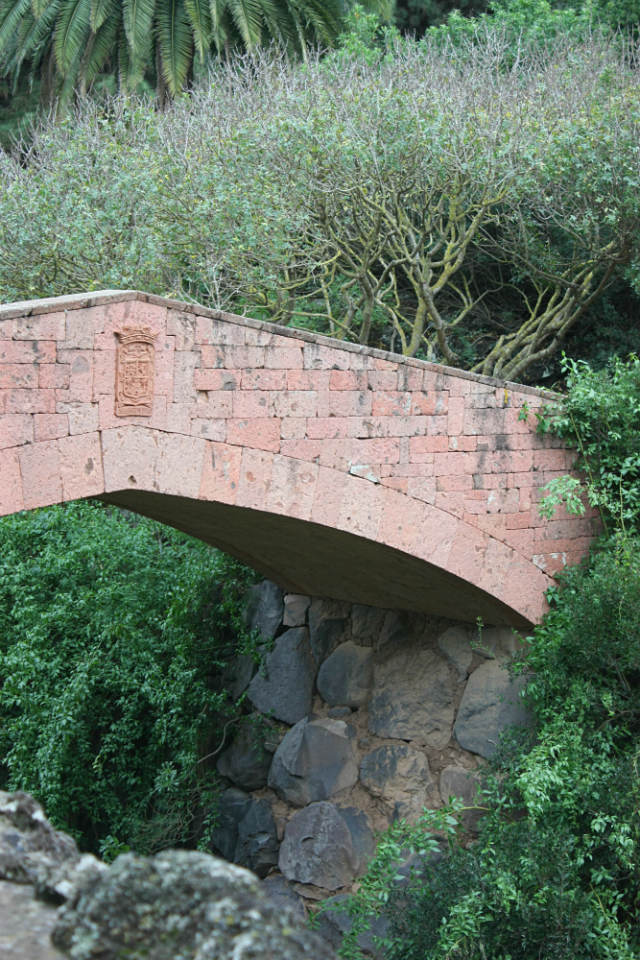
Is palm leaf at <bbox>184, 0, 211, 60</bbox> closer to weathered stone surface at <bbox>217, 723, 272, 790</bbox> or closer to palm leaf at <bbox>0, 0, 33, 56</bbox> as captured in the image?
palm leaf at <bbox>0, 0, 33, 56</bbox>

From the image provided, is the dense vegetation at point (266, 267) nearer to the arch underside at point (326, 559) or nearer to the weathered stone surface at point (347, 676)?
the arch underside at point (326, 559)

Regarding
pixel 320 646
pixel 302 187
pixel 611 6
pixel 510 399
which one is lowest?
pixel 320 646

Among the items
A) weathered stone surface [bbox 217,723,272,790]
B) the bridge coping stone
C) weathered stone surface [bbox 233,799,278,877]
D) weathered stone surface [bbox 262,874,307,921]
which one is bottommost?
weathered stone surface [bbox 262,874,307,921]

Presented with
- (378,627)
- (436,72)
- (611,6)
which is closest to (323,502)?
(378,627)

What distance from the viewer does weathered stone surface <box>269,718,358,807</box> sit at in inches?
328

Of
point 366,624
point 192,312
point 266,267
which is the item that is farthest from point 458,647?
point 266,267

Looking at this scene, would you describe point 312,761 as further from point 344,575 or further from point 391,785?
point 344,575

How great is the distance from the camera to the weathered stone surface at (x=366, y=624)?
28.5 ft

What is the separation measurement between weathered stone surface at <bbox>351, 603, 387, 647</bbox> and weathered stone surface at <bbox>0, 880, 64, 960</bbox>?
635 cm

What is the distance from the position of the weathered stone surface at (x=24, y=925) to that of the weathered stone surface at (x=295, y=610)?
6.83 m

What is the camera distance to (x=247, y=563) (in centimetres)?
912

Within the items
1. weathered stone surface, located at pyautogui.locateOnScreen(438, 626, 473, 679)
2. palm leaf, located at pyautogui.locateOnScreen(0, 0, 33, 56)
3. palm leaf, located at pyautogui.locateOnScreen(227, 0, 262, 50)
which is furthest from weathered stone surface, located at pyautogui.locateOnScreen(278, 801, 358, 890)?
palm leaf, located at pyautogui.locateOnScreen(0, 0, 33, 56)

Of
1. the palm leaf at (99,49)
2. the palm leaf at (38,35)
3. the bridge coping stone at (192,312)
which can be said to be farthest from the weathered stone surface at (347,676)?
the palm leaf at (38,35)

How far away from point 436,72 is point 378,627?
5.59m
